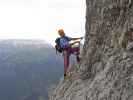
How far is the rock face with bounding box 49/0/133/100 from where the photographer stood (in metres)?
21.0

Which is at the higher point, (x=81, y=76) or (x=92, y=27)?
(x=92, y=27)

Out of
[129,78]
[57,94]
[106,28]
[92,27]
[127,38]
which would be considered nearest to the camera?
[129,78]

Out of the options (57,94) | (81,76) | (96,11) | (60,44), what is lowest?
(57,94)

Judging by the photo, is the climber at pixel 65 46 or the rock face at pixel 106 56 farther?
the climber at pixel 65 46

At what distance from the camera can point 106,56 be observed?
78.4 feet

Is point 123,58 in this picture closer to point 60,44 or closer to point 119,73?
point 119,73

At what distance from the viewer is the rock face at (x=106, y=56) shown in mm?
21000

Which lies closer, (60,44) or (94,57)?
(94,57)

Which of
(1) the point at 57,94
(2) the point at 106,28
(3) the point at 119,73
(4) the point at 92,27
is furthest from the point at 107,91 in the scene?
(1) the point at 57,94

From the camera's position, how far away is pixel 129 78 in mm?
20328

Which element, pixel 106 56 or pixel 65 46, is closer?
pixel 106 56

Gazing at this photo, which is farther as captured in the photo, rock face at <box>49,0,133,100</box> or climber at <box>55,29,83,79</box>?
climber at <box>55,29,83,79</box>

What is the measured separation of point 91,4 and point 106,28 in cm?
298

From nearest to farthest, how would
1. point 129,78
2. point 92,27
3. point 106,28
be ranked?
point 129,78 < point 106,28 < point 92,27
